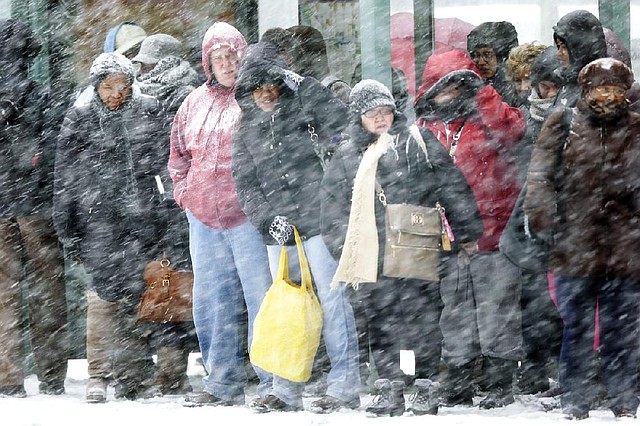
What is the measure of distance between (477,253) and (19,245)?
119 inches

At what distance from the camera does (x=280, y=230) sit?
1015cm

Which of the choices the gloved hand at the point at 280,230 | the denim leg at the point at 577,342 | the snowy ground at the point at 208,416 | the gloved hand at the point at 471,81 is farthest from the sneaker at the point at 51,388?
the denim leg at the point at 577,342

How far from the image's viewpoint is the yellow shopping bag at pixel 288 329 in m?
10.1

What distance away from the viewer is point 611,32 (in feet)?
34.4

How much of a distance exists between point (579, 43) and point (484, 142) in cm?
79

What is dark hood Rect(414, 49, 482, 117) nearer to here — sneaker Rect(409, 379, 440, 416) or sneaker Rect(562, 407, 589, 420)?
sneaker Rect(409, 379, 440, 416)

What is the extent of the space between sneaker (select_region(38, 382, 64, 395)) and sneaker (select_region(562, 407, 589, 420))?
3468mm

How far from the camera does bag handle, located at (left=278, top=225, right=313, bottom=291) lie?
33.4 ft

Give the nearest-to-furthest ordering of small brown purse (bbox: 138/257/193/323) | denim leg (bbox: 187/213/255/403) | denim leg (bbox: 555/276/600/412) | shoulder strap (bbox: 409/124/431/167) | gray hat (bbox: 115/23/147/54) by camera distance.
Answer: denim leg (bbox: 555/276/600/412) < shoulder strap (bbox: 409/124/431/167) < denim leg (bbox: 187/213/255/403) < small brown purse (bbox: 138/257/193/323) < gray hat (bbox: 115/23/147/54)

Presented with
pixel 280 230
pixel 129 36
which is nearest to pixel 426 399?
pixel 280 230

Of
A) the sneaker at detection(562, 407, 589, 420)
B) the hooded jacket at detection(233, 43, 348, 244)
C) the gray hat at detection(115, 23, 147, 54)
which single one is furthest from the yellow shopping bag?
the gray hat at detection(115, 23, 147, 54)

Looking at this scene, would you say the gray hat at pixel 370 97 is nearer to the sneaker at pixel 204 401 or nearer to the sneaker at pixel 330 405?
the sneaker at pixel 330 405

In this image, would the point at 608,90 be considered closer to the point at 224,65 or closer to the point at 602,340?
the point at 602,340

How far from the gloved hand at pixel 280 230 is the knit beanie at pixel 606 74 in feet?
6.33
